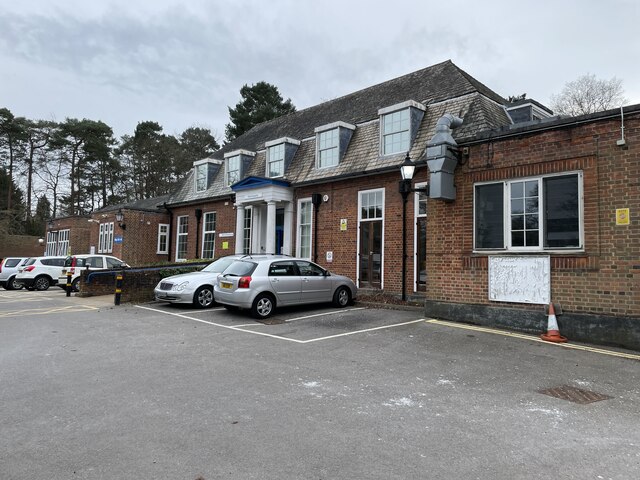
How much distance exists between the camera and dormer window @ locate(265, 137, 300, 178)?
60.4 feet

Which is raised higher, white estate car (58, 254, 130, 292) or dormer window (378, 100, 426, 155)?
dormer window (378, 100, 426, 155)

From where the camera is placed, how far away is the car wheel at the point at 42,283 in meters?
19.9

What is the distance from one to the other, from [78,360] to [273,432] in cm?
430

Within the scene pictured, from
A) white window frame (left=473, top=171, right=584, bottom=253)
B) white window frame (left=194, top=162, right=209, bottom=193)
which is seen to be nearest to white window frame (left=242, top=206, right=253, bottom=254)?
white window frame (left=194, top=162, right=209, bottom=193)

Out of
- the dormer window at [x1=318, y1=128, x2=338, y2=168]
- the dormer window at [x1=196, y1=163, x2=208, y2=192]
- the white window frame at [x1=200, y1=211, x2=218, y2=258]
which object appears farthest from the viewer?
the dormer window at [x1=196, y1=163, x2=208, y2=192]

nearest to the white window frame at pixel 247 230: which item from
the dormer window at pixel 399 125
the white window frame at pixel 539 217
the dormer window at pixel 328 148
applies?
the dormer window at pixel 328 148

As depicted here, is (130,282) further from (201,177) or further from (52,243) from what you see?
(52,243)

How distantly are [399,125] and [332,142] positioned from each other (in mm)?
3032

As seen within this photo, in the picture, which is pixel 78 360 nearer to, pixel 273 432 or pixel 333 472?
pixel 273 432

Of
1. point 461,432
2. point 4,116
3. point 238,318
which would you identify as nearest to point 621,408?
point 461,432

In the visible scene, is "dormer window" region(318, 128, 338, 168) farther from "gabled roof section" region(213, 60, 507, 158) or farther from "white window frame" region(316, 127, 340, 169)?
"gabled roof section" region(213, 60, 507, 158)

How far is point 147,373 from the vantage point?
5.98 meters

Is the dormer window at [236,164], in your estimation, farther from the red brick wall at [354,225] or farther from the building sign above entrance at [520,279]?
the building sign above entrance at [520,279]

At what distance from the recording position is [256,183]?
58.6ft
